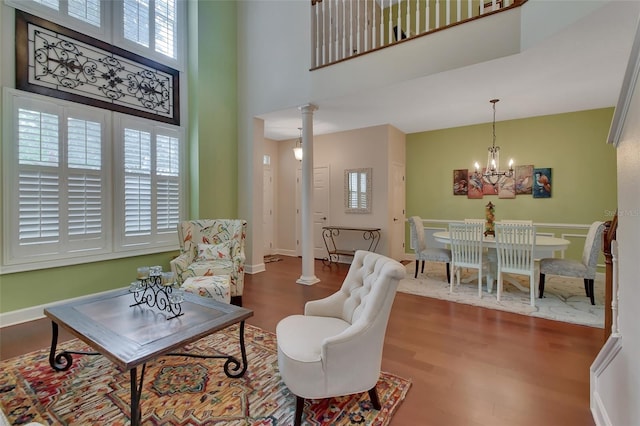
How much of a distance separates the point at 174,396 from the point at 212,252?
2.20 meters

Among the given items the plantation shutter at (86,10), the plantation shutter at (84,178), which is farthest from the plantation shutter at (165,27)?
the plantation shutter at (84,178)

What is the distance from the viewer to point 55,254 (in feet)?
10.8

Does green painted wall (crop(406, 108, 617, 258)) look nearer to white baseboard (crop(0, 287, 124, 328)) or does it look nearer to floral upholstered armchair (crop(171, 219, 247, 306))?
floral upholstered armchair (crop(171, 219, 247, 306))

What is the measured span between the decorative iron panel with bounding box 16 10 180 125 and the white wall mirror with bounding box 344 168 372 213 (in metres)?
3.38

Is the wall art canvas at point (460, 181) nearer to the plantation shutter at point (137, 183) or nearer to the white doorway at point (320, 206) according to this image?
the white doorway at point (320, 206)

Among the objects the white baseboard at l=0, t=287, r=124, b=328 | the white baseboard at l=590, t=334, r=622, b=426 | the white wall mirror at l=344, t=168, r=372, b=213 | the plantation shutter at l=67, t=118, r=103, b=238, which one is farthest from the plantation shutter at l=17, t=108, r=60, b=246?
the white baseboard at l=590, t=334, r=622, b=426

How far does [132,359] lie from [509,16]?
430cm

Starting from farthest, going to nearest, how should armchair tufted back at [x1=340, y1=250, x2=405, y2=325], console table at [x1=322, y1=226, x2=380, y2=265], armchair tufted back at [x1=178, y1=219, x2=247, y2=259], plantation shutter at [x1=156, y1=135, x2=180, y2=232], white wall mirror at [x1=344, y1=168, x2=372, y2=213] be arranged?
white wall mirror at [x1=344, y1=168, x2=372, y2=213] < console table at [x1=322, y1=226, x2=380, y2=265] < plantation shutter at [x1=156, y1=135, x2=180, y2=232] < armchair tufted back at [x1=178, y1=219, x2=247, y2=259] < armchair tufted back at [x1=340, y1=250, x2=405, y2=325]

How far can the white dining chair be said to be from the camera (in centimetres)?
341

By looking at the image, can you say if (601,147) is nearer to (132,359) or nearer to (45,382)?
(132,359)

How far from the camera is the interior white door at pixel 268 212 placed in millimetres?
6895

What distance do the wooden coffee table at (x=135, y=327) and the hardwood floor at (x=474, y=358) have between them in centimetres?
86

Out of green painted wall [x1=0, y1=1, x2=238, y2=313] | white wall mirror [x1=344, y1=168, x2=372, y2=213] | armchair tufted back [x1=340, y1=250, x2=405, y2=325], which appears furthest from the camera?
white wall mirror [x1=344, y1=168, x2=372, y2=213]

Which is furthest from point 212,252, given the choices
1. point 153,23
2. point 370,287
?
A: point 153,23
